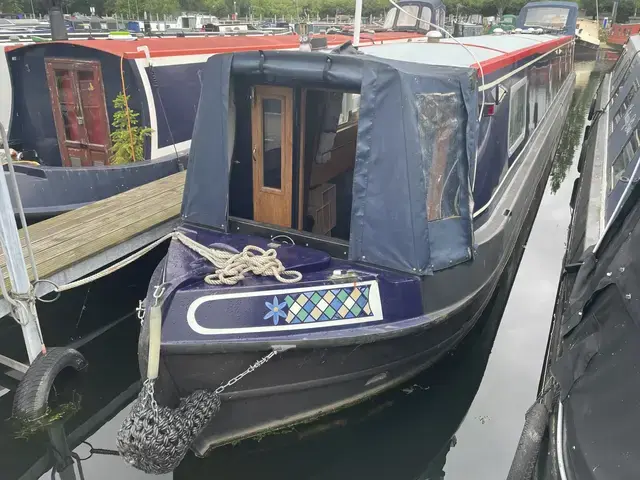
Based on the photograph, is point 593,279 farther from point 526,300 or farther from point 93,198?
point 93,198

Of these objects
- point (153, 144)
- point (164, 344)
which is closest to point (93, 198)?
point (153, 144)

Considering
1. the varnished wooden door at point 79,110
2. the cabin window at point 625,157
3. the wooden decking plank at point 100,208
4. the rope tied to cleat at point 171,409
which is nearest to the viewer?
the rope tied to cleat at point 171,409

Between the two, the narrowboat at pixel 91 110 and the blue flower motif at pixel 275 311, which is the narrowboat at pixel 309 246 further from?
the narrowboat at pixel 91 110

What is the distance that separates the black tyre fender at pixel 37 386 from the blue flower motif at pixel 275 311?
2.10m

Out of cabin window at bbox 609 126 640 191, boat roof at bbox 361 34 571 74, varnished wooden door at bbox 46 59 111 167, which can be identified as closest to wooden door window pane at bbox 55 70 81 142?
varnished wooden door at bbox 46 59 111 167

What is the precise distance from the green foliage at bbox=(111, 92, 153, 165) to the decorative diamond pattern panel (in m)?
4.20

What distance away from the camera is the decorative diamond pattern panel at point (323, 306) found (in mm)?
3789

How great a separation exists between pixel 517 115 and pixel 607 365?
509cm

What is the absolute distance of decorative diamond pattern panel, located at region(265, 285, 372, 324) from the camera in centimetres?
379

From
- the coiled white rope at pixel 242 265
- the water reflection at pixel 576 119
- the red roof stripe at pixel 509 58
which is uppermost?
the red roof stripe at pixel 509 58

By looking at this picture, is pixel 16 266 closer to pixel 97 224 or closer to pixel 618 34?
pixel 97 224

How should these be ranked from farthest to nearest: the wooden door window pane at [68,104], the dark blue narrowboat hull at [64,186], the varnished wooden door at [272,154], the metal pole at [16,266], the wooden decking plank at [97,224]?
the wooden door window pane at [68,104] → the dark blue narrowboat hull at [64,186] → the wooden decking plank at [97,224] → the varnished wooden door at [272,154] → the metal pole at [16,266]

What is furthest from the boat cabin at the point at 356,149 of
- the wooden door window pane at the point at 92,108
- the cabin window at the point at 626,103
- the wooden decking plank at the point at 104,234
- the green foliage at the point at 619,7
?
the green foliage at the point at 619,7

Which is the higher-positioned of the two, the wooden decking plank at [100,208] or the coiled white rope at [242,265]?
the coiled white rope at [242,265]
